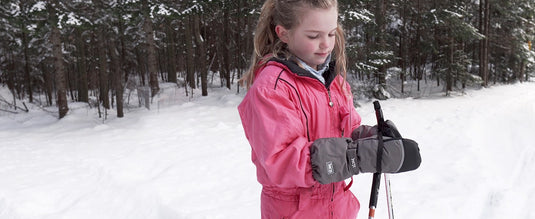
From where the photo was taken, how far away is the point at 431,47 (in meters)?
17.0

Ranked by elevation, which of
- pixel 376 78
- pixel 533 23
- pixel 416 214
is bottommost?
pixel 416 214

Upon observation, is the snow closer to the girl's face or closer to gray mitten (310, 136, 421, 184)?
gray mitten (310, 136, 421, 184)

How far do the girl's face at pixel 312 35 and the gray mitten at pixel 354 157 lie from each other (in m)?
0.44

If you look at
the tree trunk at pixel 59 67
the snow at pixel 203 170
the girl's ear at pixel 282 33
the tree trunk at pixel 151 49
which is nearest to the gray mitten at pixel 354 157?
the girl's ear at pixel 282 33

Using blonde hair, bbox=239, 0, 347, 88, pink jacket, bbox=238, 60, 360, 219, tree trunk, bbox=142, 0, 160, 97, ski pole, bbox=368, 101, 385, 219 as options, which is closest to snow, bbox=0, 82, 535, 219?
ski pole, bbox=368, 101, 385, 219

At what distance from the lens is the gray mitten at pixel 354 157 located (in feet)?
4.55

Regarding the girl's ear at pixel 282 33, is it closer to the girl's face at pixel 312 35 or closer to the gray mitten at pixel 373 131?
the girl's face at pixel 312 35

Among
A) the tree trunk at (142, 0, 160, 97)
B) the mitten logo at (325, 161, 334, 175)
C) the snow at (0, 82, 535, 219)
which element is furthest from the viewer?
A: the tree trunk at (142, 0, 160, 97)

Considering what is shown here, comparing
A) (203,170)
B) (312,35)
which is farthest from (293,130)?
(203,170)

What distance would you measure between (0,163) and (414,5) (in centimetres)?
1741

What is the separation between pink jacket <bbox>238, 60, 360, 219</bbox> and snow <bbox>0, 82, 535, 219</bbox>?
2.63m

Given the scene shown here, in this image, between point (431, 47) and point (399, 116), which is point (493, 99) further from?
point (399, 116)

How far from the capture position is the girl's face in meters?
1.55

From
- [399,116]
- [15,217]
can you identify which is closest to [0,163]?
[15,217]
